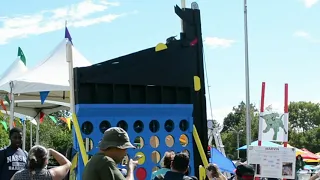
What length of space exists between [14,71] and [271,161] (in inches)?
284

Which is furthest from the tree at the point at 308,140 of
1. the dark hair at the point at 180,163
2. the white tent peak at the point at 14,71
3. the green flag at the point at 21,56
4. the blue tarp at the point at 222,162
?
the dark hair at the point at 180,163

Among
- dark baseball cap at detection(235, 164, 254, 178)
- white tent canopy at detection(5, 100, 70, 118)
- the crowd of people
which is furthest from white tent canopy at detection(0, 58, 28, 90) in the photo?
dark baseball cap at detection(235, 164, 254, 178)

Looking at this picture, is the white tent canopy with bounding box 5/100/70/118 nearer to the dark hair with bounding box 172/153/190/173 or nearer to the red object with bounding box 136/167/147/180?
the red object with bounding box 136/167/147/180

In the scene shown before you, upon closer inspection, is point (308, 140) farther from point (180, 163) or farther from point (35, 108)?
point (180, 163)

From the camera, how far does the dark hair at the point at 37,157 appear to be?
14.3ft

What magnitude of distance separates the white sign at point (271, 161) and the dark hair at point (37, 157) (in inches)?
174

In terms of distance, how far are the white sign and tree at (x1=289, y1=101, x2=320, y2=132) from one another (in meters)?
92.3

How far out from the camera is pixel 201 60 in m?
7.60

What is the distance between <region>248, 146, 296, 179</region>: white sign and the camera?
8055mm

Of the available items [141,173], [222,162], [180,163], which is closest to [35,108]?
[222,162]

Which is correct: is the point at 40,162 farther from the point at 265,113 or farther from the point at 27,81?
the point at 27,81

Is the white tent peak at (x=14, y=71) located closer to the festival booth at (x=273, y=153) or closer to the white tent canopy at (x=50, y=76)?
the white tent canopy at (x=50, y=76)

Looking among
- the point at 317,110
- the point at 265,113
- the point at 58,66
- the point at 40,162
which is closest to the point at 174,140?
the point at 265,113

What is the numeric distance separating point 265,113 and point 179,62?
182 centimetres
